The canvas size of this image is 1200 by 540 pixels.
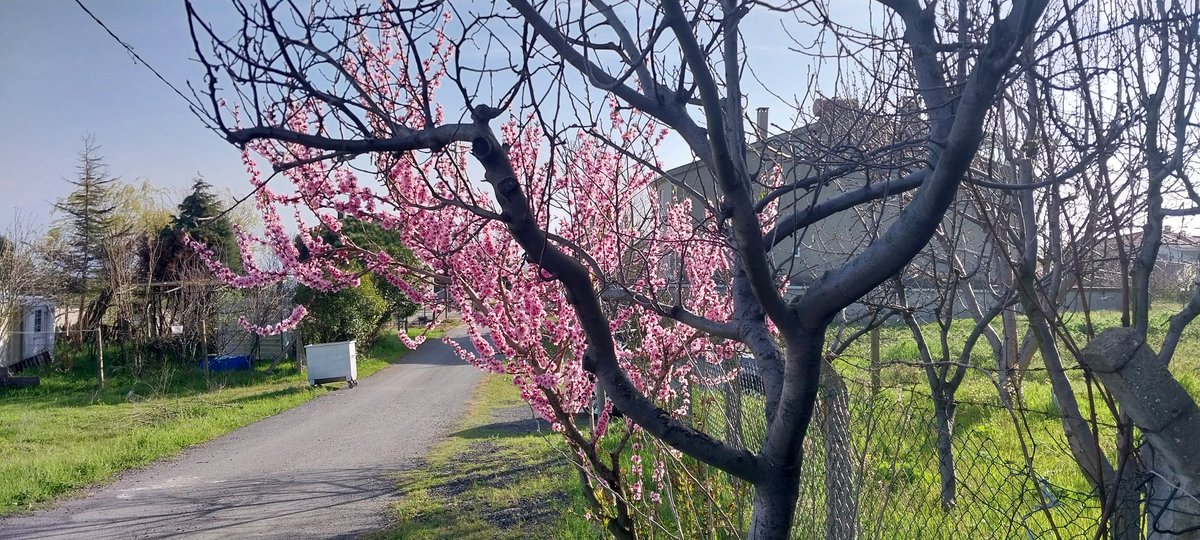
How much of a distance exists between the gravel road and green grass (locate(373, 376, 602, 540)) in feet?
1.11

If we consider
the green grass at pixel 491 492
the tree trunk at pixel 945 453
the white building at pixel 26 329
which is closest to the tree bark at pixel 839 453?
the tree trunk at pixel 945 453

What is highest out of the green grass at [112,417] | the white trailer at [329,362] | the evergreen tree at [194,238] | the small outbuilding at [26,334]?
the evergreen tree at [194,238]

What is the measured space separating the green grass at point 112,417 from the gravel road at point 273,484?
463mm

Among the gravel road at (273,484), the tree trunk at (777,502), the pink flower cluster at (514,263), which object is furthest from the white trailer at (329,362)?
the tree trunk at (777,502)

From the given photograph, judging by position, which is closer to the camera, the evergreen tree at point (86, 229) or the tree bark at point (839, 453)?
the tree bark at point (839, 453)

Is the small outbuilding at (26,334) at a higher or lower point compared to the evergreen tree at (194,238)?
lower

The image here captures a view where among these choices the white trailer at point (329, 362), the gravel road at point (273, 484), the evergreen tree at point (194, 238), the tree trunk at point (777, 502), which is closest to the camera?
the tree trunk at point (777, 502)

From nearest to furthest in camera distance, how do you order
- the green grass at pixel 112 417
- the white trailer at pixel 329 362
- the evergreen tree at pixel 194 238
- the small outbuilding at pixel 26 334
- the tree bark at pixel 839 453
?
the tree bark at pixel 839 453 → the green grass at pixel 112 417 → the white trailer at pixel 329 362 → the small outbuilding at pixel 26 334 → the evergreen tree at pixel 194 238

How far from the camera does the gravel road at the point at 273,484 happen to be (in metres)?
6.73

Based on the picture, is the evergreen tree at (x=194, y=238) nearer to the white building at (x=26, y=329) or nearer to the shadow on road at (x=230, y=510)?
the white building at (x=26, y=329)

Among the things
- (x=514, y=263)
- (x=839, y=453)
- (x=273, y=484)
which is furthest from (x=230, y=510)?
(x=839, y=453)

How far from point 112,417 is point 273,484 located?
6.65m

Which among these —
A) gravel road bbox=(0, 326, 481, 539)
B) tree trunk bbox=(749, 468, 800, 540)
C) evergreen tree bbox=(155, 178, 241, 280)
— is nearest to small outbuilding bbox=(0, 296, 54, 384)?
evergreen tree bbox=(155, 178, 241, 280)

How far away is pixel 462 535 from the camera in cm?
622
